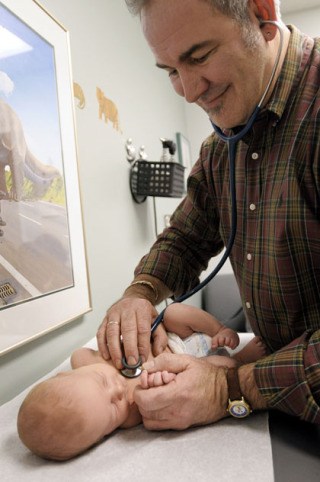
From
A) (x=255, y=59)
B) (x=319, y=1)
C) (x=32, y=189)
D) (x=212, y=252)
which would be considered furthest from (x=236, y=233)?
(x=319, y=1)

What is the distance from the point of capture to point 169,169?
184 cm

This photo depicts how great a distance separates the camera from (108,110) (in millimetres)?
1714

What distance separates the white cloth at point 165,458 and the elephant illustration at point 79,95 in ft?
3.60

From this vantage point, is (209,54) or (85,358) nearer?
(209,54)

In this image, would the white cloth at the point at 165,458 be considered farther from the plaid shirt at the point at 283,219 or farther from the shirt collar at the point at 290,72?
the shirt collar at the point at 290,72

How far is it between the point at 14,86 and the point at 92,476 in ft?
3.15

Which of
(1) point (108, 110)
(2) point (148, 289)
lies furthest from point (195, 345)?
(1) point (108, 110)

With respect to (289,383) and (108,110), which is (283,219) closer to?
(289,383)

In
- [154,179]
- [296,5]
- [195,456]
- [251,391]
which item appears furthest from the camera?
[296,5]

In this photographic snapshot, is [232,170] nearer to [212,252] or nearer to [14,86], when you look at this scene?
[212,252]

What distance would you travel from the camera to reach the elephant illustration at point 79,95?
145 centimetres

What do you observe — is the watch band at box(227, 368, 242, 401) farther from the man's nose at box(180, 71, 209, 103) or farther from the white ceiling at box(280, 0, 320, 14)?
the white ceiling at box(280, 0, 320, 14)

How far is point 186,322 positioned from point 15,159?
0.70m

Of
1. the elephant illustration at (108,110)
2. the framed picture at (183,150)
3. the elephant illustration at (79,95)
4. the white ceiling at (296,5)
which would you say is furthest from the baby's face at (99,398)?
the white ceiling at (296,5)
